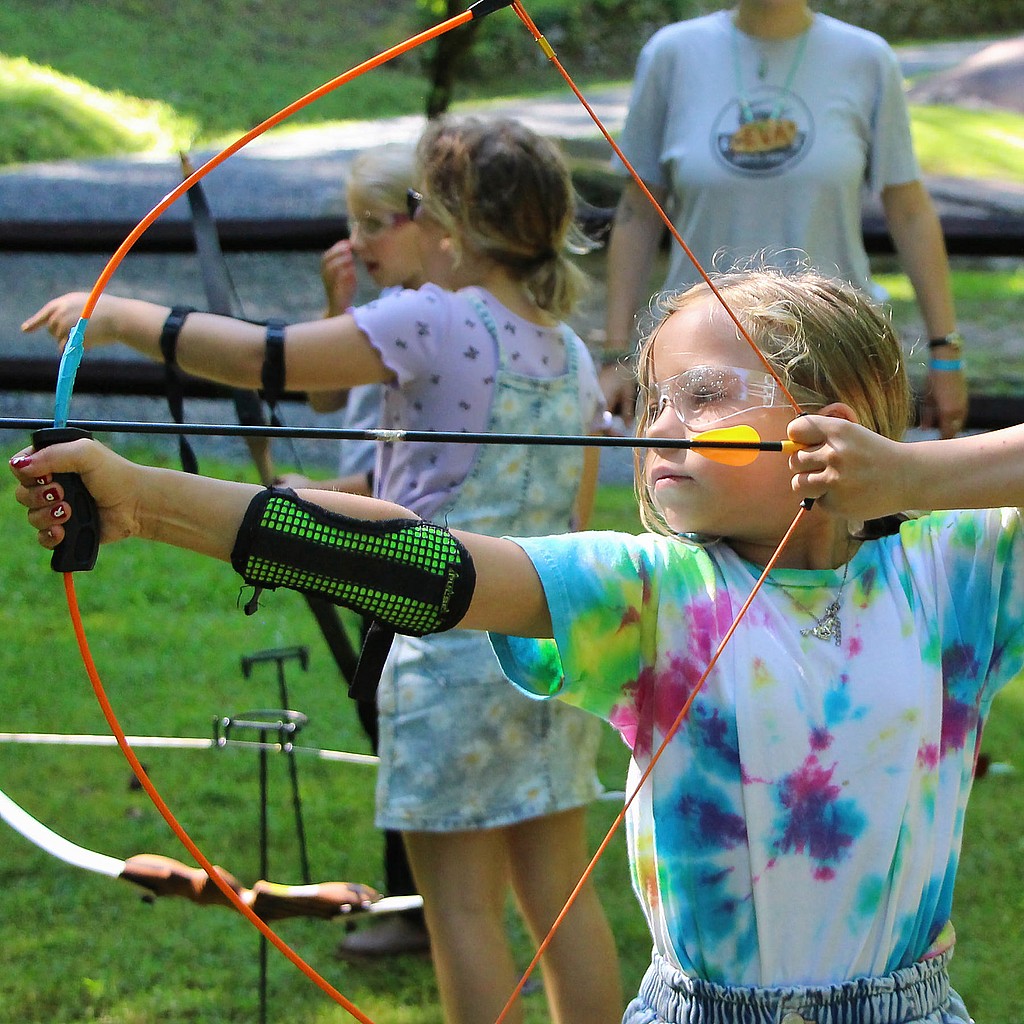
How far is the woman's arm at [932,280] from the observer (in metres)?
2.87

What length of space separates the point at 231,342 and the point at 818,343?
901mm

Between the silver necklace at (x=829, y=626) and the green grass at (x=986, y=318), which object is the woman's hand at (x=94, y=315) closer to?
the silver necklace at (x=829, y=626)

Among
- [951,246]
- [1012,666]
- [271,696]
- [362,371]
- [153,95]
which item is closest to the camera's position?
[1012,666]

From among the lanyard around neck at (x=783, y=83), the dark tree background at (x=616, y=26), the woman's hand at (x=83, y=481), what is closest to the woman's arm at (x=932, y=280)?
the lanyard around neck at (x=783, y=83)

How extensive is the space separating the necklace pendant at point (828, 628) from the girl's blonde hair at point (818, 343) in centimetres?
19

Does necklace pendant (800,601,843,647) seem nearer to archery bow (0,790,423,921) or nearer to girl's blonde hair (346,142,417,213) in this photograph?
archery bow (0,790,423,921)

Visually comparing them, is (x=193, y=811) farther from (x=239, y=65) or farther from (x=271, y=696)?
(x=239, y=65)

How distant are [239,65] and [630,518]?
41.1 ft

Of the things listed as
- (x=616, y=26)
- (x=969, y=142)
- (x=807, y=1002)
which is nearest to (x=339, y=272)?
(x=807, y=1002)

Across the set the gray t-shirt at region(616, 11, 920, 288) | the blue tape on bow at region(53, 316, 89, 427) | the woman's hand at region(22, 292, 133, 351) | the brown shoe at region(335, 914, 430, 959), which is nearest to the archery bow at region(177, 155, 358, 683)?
the woman's hand at region(22, 292, 133, 351)

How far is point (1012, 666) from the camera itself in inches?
59.3

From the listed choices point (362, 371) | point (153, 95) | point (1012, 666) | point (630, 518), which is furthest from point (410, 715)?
point (153, 95)

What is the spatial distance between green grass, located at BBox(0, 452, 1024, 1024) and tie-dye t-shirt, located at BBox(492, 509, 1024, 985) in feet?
4.53

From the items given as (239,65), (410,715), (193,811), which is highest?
(239,65)
